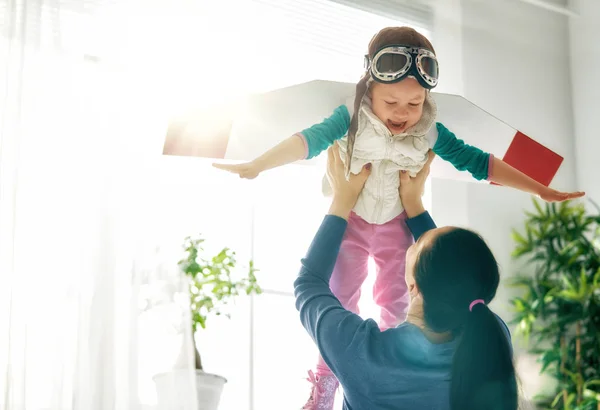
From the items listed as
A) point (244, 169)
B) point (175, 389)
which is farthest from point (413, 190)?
point (175, 389)

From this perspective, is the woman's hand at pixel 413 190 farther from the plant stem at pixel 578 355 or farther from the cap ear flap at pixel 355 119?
the plant stem at pixel 578 355

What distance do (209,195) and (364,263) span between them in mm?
1018

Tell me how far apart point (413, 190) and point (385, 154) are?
0.34 ft

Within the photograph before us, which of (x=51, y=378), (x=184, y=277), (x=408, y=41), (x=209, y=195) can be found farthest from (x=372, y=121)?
(x=209, y=195)

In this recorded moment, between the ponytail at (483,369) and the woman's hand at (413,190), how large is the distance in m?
0.33

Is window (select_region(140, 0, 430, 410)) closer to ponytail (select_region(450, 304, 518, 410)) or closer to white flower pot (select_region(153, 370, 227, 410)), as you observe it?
white flower pot (select_region(153, 370, 227, 410))

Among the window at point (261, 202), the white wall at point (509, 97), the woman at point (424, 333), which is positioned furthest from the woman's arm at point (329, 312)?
the white wall at point (509, 97)

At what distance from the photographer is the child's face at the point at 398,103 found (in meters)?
1.45

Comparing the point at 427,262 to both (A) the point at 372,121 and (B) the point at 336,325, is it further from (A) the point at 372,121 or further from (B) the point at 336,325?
(A) the point at 372,121

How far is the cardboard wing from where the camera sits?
1.45m

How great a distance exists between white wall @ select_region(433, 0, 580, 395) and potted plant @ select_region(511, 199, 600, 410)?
0.07m

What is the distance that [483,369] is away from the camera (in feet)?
4.09

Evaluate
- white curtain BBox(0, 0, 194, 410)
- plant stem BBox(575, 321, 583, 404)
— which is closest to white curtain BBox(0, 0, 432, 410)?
white curtain BBox(0, 0, 194, 410)

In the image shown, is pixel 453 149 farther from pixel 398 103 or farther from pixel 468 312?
pixel 468 312
